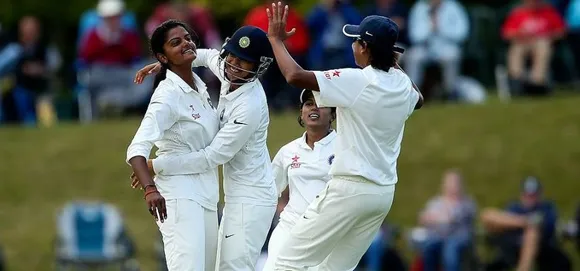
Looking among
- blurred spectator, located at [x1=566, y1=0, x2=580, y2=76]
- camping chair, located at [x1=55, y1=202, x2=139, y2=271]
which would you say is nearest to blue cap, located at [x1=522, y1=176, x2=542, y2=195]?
camping chair, located at [x1=55, y1=202, x2=139, y2=271]

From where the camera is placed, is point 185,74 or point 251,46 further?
point 185,74

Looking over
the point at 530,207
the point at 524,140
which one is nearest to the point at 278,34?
the point at 530,207

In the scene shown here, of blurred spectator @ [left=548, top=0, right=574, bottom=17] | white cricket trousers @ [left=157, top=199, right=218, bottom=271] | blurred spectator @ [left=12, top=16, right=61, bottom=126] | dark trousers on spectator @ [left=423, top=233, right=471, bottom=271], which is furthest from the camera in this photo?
blurred spectator @ [left=548, top=0, right=574, bottom=17]

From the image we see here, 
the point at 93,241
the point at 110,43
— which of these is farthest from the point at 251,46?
the point at 110,43

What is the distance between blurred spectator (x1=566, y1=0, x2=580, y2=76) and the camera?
72.6 feet

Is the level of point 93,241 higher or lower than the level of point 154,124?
lower

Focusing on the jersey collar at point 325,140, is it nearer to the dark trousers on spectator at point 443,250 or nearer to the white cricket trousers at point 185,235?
the white cricket trousers at point 185,235

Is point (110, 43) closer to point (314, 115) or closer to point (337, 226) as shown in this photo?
point (314, 115)

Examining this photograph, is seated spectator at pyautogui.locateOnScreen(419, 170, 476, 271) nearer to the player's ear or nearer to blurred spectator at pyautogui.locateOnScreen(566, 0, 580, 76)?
blurred spectator at pyautogui.locateOnScreen(566, 0, 580, 76)

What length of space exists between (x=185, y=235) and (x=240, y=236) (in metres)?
0.42

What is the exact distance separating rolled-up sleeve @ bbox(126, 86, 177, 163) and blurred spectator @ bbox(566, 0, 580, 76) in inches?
523

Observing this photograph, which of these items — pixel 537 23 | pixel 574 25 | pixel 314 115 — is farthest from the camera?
pixel 574 25

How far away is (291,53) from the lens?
66.6ft

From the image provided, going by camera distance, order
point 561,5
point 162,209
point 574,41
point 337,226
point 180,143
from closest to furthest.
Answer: point 162,209 → point 337,226 → point 180,143 → point 574,41 → point 561,5
